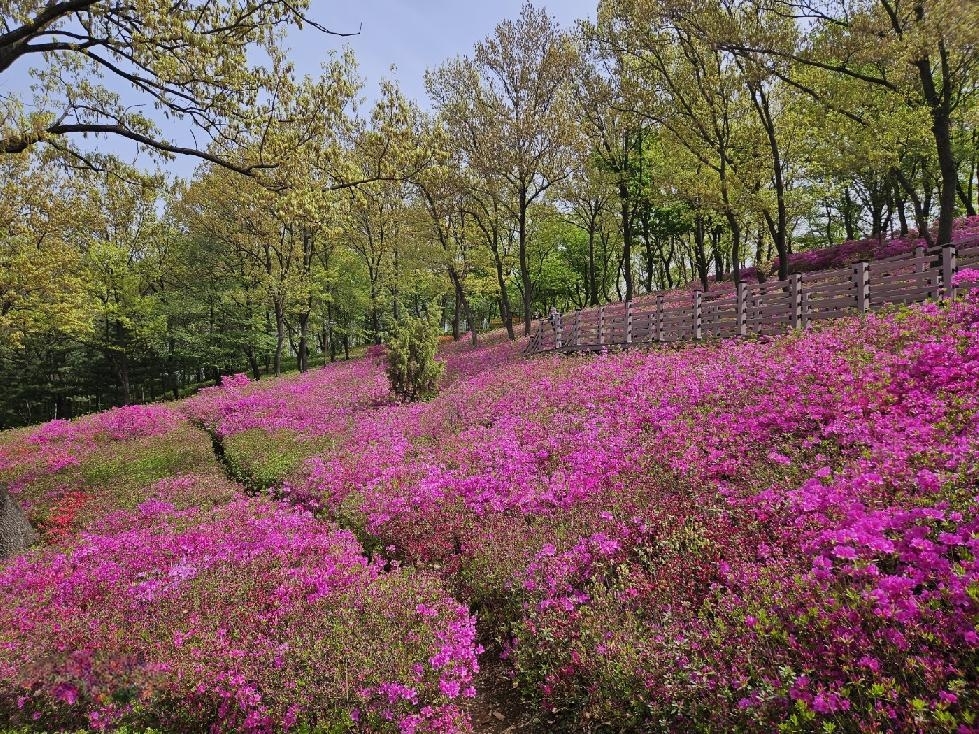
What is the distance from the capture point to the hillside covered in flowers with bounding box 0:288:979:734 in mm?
4184

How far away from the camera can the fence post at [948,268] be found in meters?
12.2

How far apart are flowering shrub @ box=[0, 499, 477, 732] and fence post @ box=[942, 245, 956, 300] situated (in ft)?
44.9

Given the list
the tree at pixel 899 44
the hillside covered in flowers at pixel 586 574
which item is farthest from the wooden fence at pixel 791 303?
the tree at pixel 899 44

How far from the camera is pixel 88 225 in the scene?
3666 centimetres

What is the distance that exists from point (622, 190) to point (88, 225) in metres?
37.7

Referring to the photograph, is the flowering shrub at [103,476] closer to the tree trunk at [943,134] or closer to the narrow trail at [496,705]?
the narrow trail at [496,705]

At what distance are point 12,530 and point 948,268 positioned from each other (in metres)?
21.6

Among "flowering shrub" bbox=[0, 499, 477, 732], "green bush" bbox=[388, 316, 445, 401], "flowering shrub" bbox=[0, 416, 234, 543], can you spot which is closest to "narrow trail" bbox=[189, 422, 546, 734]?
"flowering shrub" bbox=[0, 499, 477, 732]

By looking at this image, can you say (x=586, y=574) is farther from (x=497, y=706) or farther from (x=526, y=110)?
(x=526, y=110)

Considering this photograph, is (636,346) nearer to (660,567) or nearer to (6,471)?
(660,567)

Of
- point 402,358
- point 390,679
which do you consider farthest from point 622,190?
point 390,679

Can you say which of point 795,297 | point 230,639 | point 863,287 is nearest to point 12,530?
point 230,639

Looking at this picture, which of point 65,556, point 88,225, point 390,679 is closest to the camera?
point 390,679

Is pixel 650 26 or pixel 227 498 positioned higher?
pixel 650 26
